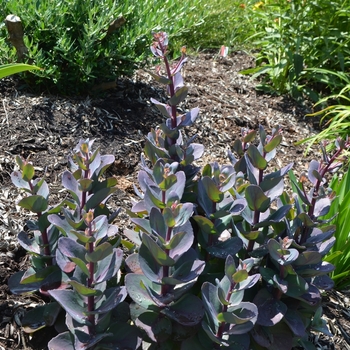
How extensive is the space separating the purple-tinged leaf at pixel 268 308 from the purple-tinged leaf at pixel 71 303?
1.75 ft

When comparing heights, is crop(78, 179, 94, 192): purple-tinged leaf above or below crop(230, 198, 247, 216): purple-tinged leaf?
above

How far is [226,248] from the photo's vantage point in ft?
4.82

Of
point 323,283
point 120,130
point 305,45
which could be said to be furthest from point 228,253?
point 305,45

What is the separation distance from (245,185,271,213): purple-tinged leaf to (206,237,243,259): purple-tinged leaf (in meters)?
0.12

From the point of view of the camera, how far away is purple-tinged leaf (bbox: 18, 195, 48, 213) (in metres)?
1.46

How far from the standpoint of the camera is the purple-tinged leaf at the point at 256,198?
1384 millimetres

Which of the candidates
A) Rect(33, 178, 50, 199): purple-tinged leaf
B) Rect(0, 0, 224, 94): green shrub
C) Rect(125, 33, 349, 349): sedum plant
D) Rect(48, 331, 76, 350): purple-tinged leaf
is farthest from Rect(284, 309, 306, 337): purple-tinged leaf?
Rect(0, 0, 224, 94): green shrub

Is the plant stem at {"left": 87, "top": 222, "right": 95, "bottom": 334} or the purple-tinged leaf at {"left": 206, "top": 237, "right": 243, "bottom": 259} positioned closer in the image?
the plant stem at {"left": 87, "top": 222, "right": 95, "bottom": 334}

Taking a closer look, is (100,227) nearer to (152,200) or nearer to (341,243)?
(152,200)

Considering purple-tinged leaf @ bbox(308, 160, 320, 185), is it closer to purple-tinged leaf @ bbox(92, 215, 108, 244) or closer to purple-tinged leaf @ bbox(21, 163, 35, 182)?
purple-tinged leaf @ bbox(92, 215, 108, 244)

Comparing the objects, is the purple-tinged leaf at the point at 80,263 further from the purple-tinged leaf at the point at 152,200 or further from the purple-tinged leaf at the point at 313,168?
the purple-tinged leaf at the point at 313,168

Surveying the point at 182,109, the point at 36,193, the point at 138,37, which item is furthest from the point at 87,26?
the point at 36,193

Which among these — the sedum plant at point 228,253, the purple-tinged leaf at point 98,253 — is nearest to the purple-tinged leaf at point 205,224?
the sedum plant at point 228,253

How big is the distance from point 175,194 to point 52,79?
6.17ft
